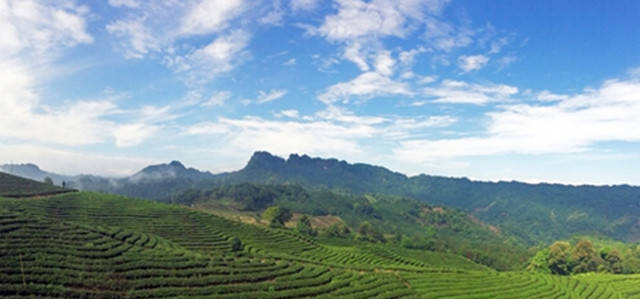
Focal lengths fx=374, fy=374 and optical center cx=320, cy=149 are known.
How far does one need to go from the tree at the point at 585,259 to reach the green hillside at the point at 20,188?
141 metres

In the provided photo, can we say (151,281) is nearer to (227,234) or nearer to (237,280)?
(237,280)

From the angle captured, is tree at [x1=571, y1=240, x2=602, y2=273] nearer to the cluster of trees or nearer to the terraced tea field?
the cluster of trees

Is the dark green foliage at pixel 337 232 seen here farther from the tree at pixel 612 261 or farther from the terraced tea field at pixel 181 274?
the tree at pixel 612 261

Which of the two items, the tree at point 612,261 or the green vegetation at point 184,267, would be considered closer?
the green vegetation at point 184,267

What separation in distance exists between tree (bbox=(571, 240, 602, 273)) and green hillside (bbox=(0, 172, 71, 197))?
14062 centimetres

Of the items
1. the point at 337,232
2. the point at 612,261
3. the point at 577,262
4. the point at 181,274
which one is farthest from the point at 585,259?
the point at 181,274

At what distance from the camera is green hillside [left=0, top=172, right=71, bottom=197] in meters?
86.6

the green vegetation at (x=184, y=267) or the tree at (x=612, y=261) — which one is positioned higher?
the green vegetation at (x=184, y=267)

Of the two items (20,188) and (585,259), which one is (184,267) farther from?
(585,259)

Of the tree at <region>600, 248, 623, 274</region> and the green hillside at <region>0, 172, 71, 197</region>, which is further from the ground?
the green hillside at <region>0, 172, 71, 197</region>

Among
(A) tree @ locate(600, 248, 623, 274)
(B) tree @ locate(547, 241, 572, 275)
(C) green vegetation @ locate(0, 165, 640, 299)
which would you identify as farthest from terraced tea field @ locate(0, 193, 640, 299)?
(A) tree @ locate(600, 248, 623, 274)

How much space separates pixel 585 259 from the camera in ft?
336

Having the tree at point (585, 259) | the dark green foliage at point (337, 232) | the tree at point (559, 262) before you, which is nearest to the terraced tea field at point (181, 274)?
the tree at point (559, 262)

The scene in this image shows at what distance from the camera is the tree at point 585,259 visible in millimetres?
100438
